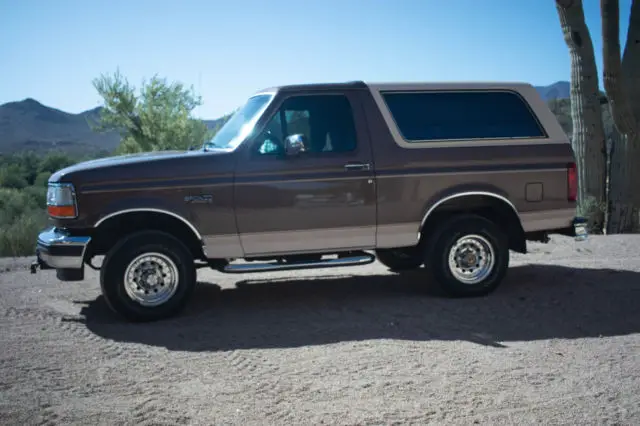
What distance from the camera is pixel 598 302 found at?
736cm

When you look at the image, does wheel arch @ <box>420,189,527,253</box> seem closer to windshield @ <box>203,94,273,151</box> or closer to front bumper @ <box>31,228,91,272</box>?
windshield @ <box>203,94,273,151</box>

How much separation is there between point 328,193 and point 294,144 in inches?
28.3

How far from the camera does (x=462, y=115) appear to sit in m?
7.53

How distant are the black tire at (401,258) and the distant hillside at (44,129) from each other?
2565 inches

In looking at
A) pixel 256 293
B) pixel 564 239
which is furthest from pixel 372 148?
pixel 564 239

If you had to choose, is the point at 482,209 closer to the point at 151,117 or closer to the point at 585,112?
the point at 585,112

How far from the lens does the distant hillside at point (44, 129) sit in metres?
72.6

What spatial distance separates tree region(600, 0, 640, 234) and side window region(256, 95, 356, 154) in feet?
27.5

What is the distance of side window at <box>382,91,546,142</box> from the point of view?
7391 mm

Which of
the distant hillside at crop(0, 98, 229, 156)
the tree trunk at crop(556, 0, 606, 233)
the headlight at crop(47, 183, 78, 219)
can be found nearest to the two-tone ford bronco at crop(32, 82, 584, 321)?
the headlight at crop(47, 183, 78, 219)

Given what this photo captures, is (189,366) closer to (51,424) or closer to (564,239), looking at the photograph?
(51,424)

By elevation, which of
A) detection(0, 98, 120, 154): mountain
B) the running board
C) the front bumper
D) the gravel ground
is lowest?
the gravel ground

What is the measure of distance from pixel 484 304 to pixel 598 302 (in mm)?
1237

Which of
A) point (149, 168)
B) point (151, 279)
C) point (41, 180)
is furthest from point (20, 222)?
point (41, 180)
